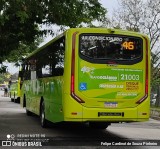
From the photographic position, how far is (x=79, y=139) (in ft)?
44.3

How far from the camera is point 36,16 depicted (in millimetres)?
20375

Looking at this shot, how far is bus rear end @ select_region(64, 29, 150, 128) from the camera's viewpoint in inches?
513

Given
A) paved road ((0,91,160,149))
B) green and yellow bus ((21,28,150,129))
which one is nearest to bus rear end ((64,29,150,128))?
green and yellow bus ((21,28,150,129))

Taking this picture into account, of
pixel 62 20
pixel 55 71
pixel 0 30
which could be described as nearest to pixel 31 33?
pixel 0 30

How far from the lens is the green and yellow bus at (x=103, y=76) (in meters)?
13.0

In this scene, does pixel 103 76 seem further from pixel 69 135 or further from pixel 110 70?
pixel 69 135

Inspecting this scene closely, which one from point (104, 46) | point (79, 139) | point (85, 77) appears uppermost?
point (104, 46)

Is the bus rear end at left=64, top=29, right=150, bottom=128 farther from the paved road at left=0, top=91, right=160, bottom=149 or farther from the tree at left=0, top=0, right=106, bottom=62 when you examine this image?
the tree at left=0, top=0, right=106, bottom=62

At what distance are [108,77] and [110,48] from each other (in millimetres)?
842

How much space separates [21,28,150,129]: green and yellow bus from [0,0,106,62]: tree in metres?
3.57

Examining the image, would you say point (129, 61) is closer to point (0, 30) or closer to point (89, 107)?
point (89, 107)

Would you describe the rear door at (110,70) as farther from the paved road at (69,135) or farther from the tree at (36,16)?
the tree at (36,16)

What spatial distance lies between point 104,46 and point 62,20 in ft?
18.6

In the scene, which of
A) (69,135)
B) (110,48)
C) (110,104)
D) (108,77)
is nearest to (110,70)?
(108,77)
